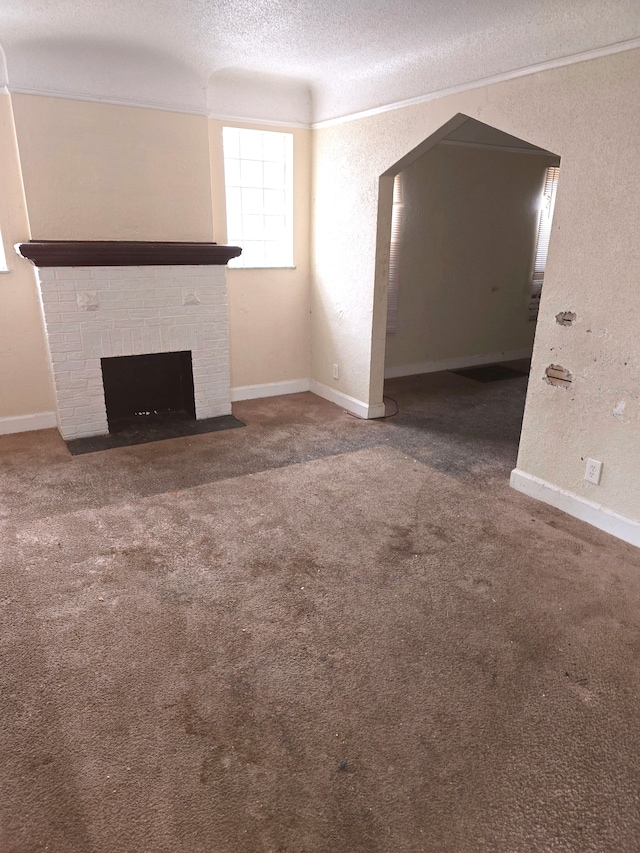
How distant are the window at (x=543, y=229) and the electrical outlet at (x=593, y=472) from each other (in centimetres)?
373

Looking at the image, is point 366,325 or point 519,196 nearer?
point 366,325

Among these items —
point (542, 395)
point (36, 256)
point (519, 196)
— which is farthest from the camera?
point (519, 196)

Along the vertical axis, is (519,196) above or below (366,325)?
above

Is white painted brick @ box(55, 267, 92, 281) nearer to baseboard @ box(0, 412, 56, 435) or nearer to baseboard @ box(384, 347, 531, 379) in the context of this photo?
baseboard @ box(0, 412, 56, 435)

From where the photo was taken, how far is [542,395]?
3.23 metres

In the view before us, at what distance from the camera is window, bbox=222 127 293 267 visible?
4.68 meters

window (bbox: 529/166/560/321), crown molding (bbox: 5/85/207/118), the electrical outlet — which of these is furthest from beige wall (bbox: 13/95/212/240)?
window (bbox: 529/166/560/321)

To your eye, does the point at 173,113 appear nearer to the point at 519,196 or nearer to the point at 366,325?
the point at 366,325

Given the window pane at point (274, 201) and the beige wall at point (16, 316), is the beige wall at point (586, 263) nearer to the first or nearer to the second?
the window pane at point (274, 201)

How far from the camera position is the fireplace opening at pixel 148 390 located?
14.5 ft

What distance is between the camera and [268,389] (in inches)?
208

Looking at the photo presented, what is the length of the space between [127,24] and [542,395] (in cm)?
327

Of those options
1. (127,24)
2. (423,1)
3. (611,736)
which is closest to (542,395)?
(611,736)

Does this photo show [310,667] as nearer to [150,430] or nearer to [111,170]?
[150,430]
